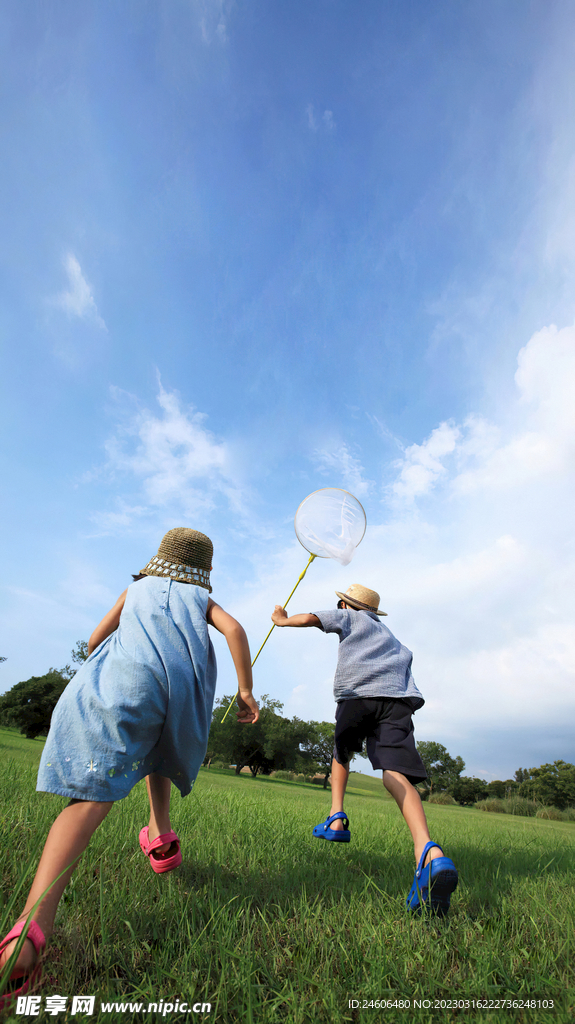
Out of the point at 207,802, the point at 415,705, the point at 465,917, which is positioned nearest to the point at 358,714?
the point at 415,705

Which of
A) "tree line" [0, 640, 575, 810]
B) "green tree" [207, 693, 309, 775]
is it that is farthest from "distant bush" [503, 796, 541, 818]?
"green tree" [207, 693, 309, 775]

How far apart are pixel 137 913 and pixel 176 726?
82 centimetres

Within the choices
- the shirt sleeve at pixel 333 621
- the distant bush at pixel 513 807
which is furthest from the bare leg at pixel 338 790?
the distant bush at pixel 513 807

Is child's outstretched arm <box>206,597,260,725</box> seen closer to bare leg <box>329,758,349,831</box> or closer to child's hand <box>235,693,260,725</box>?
child's hand <box>235,693,260,725</box>

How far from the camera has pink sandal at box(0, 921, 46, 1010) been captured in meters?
1.57

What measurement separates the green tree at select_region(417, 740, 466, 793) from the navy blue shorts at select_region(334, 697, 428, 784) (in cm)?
5017

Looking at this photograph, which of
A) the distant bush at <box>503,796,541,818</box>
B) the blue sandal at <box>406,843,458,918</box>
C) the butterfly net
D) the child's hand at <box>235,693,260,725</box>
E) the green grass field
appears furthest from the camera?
the distant bush at <box>503,796,541,818</box>

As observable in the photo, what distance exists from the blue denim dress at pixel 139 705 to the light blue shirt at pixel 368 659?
1424mm

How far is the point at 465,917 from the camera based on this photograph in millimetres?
2574

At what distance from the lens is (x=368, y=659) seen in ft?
11.9

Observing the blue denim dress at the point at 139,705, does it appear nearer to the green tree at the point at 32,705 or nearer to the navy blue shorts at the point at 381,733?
the navy blue shorts at the point at 381,733

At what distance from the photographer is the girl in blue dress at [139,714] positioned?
1.85 metres

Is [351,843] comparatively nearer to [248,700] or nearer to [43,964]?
[248,700]

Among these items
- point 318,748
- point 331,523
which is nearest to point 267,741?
point 318,748
